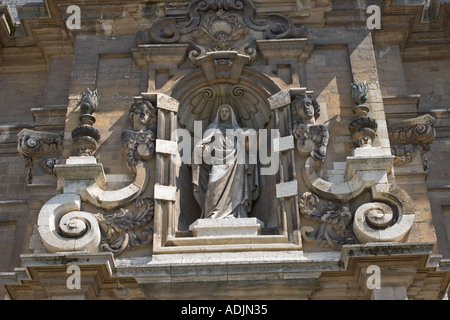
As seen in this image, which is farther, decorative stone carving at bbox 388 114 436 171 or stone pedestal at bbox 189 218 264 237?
decorative stone carving at bbox 388 114 436 171

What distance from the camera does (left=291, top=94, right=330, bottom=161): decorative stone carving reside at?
12.3 m

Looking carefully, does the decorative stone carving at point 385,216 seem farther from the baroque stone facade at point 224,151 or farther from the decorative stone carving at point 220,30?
the decorative stone carving at point 220,30

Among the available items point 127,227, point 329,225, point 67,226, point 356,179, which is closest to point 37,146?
point 67,226

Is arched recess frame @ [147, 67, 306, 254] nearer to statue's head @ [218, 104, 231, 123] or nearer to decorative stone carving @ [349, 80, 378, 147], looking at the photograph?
statue's head @ [218, 104, 231, 123]

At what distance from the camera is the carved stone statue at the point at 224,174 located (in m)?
12.1

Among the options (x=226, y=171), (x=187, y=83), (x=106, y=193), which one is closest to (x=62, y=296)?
(x=106, y=193)

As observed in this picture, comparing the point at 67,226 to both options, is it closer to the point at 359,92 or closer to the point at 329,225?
the point at 329,225

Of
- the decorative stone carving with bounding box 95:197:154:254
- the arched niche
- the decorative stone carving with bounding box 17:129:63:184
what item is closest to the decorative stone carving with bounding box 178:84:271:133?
the arched niche

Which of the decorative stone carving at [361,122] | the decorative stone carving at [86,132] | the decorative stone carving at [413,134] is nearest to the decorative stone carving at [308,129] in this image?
the decorative stone carving at [361,122]

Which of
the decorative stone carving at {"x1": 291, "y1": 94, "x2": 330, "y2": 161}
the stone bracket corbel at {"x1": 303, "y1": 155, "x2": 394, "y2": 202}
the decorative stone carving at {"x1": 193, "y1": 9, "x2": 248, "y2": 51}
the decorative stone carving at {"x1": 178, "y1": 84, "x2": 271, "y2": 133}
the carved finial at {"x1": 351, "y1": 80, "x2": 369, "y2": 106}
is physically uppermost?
the decorative stone carving at {"x1": 193, "y1": 9, "x2": 248, "y2": 51}

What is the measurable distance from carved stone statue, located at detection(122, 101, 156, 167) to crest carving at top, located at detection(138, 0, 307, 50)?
1551 mm
